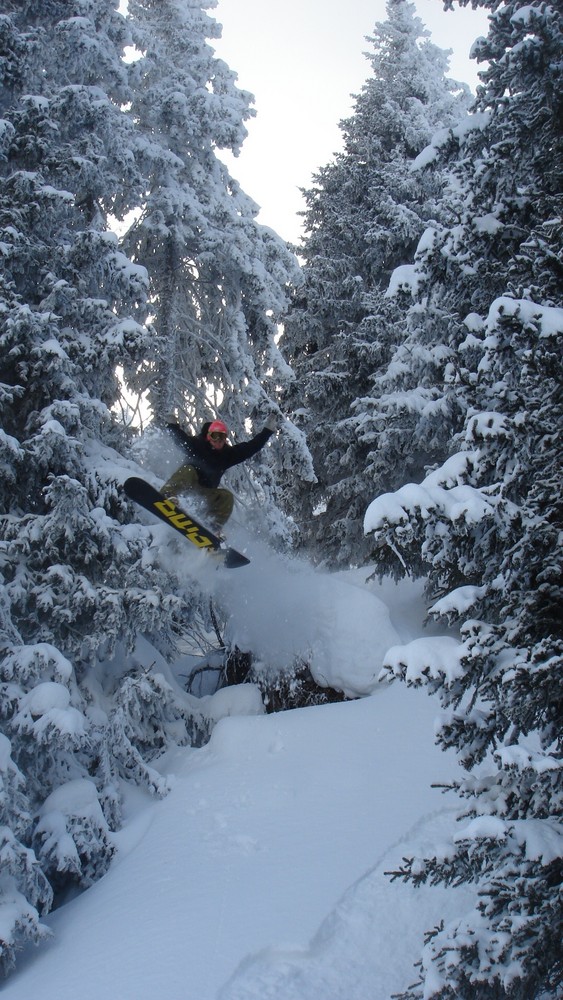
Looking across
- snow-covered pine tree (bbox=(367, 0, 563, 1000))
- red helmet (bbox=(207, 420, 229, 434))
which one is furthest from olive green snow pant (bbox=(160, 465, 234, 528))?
snow-covered pine tree (bbox=(367, 0, 563, 1000))

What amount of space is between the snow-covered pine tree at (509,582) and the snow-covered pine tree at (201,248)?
8.09 metres

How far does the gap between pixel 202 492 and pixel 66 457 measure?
104 inches

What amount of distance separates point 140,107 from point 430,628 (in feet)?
34.6

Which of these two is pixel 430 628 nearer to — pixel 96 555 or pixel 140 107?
pixel 96 555

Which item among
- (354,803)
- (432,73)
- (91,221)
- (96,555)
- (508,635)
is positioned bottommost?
(354,803)

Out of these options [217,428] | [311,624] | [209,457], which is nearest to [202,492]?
[209,457]

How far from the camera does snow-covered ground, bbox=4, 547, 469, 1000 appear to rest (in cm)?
608

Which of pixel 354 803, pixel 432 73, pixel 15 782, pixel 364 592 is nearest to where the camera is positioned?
pixel 15 782

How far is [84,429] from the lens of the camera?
9.71 meters

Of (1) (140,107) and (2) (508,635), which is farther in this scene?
(1) (140,107)

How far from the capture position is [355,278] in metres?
17.8

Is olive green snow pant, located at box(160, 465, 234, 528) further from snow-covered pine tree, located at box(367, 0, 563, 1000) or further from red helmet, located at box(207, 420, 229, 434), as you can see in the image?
snow-covered pine tree, located at box(367, 0, 563, 1000)

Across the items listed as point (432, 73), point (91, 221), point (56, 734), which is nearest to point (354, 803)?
point (56, 734)

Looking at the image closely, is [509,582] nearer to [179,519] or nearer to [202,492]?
[179,519]
